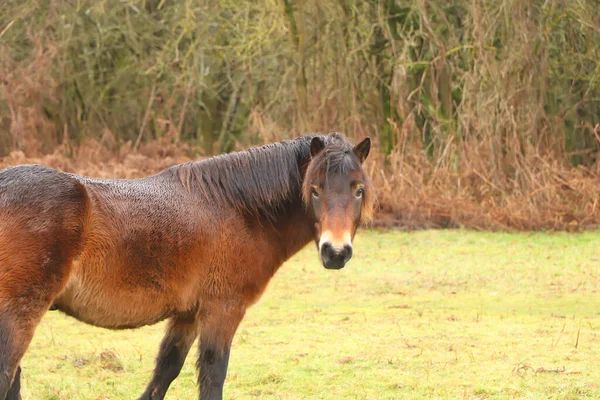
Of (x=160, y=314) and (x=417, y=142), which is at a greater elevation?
(x=160, y=314)

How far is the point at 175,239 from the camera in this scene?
206 inches

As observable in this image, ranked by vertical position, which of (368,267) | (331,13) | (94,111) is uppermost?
(331,13)

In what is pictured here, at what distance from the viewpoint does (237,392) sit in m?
6.32

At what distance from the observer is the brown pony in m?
4.79

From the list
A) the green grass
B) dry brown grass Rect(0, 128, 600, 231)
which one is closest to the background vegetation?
dry brown grass Rect(0, 128, 600, 231)

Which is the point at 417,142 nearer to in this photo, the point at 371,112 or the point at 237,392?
the point at 371,112

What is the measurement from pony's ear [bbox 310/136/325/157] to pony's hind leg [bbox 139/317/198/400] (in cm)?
129

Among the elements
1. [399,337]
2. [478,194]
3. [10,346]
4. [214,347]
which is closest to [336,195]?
[214,347]

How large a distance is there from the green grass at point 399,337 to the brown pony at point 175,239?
1123 millimetres

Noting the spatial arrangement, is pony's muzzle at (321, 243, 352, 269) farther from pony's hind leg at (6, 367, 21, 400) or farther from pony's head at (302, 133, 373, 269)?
pony's hind leg at (6, 367, 21, 400)

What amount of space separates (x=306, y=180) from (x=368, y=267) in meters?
6.86

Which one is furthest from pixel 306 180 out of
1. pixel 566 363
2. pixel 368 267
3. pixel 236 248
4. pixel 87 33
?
pixel 87 33

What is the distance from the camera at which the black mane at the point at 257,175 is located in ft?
18.1

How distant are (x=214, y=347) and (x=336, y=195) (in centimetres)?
114
